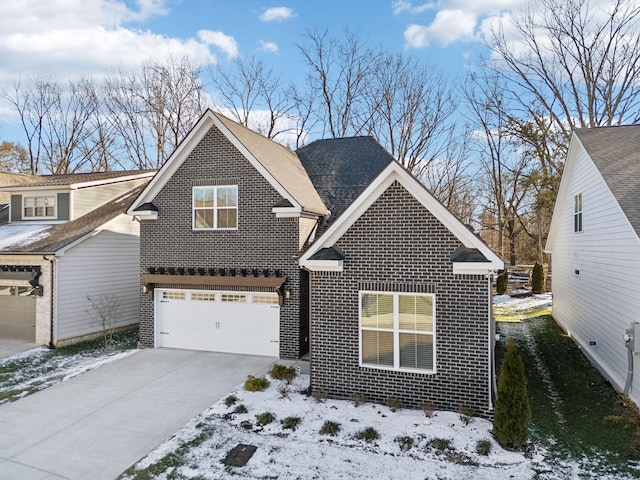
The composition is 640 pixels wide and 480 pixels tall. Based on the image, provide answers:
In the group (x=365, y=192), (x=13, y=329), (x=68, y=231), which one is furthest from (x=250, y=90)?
(x=365, y=192)

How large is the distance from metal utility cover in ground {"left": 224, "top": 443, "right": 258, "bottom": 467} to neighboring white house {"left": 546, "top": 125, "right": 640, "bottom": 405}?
7659 mm

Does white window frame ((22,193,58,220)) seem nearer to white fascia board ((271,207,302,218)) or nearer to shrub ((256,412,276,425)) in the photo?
white fascia board ((271,207,302,218))

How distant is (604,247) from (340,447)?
8717 millimetres

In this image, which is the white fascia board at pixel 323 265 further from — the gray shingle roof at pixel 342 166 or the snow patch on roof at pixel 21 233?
the snow patch on roof at pixel 21 233

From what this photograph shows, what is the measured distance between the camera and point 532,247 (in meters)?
45.1

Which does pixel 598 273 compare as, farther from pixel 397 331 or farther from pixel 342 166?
pixel 342 166

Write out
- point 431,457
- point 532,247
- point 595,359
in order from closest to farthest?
point 431,457 → point 595,359 → point 532,247

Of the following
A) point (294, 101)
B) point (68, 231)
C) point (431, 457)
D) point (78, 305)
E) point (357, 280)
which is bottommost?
point (431, 457)

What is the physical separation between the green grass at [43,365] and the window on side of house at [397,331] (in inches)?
325

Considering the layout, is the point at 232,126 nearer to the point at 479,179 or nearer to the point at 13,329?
the point at 13,329

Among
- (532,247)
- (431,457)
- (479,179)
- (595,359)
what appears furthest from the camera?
(532,247)

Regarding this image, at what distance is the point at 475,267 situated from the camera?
27.7 feet

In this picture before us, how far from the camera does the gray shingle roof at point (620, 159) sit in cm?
934

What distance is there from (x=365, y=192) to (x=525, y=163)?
1157 inches
